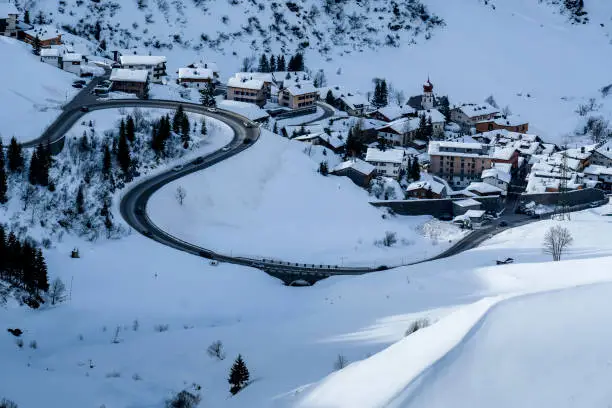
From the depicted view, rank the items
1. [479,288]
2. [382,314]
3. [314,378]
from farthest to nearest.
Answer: [479,288], [382,314], [314,378]

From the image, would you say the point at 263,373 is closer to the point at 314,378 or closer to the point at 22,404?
the point at 314,378

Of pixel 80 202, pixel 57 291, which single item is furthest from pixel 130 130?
pixel 57 291

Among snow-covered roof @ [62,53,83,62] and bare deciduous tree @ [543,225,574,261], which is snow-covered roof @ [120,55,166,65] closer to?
snow-covered roof @ [62,53,83,62]

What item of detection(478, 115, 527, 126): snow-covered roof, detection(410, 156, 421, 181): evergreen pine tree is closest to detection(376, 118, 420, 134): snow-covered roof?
detection(410, 156, 421, 181): evergreen pine tree

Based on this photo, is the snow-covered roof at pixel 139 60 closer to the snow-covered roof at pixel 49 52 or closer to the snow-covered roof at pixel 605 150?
the snow-covered roof at pixel 49 52

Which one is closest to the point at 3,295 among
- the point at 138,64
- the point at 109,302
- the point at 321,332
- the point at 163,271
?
the point at 109,302

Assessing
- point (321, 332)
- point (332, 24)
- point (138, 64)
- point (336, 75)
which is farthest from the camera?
point (332, 24)

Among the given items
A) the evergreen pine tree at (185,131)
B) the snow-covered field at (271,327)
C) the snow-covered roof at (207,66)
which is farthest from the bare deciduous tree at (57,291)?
the snow-covered roof at (207,66)
